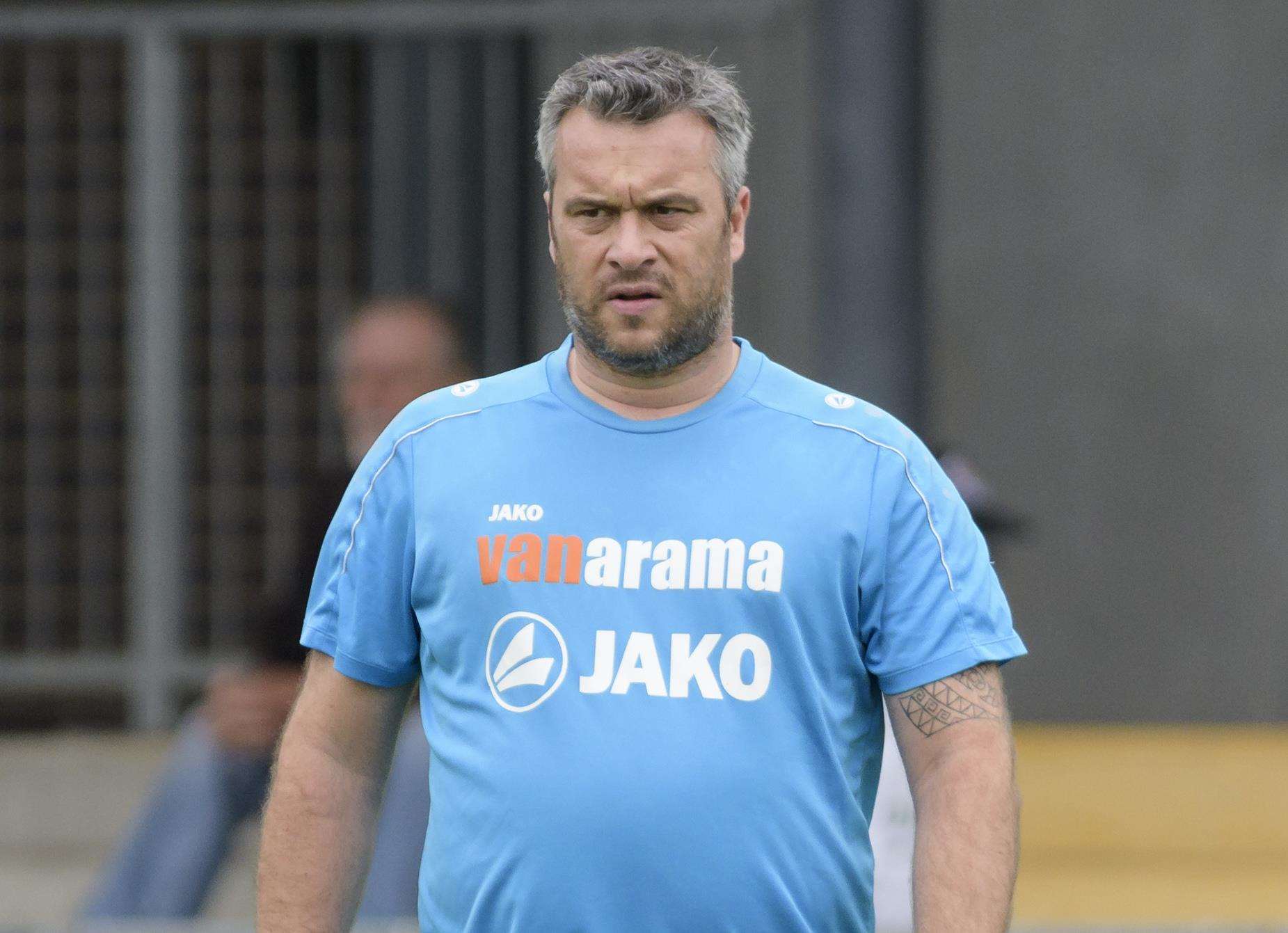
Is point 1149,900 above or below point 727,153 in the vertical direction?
below

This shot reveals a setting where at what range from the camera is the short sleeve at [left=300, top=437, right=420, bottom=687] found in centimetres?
239

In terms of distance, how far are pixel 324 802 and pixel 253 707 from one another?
1834 mm

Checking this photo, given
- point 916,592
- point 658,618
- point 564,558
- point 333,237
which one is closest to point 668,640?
point 658,618

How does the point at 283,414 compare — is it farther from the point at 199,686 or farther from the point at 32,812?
the point at 32,812

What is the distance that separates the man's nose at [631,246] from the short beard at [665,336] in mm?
75

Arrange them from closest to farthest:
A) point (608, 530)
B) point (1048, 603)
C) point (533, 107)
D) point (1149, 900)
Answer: point (608, 530) → point (1149, 900) → point (533, 107) → point (1048, 603)

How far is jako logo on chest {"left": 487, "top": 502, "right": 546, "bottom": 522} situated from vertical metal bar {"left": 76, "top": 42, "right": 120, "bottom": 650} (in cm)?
531

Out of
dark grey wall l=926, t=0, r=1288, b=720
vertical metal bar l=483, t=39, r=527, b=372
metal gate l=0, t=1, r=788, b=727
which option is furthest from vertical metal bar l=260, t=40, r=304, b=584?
dark grey wall l=926, t=0, r=1288, b=720

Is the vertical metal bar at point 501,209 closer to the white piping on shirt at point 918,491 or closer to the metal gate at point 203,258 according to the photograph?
the metal gate at point 203,258

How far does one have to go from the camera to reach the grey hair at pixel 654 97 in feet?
7.50

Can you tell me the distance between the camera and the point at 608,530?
2.27 m

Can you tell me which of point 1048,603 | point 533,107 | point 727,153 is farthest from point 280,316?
point 727,153

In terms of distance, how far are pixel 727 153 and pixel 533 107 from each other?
4179 millimetres

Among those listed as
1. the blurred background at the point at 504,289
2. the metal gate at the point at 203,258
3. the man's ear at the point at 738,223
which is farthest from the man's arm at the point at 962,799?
the metal gate at the point at 203,258
